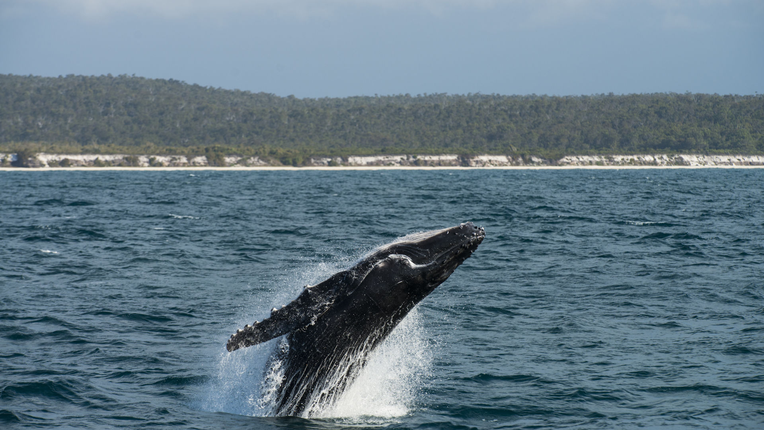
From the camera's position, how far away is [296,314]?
6.79 meters

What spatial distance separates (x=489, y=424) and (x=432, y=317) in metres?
5.28

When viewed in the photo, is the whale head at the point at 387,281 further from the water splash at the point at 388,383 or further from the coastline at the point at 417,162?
the coastline at the point at 417,162

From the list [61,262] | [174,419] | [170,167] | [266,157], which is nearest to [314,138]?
[266,157]

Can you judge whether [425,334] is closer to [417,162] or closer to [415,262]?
[415,262]

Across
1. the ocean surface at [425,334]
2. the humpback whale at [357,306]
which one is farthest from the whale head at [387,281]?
the ocean surface at [425,334]

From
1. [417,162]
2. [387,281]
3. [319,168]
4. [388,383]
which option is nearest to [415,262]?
[387,281]

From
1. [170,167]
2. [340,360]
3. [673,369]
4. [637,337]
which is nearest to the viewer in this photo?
[340,360]

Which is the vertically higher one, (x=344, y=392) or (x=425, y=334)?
(x=344, y=392)

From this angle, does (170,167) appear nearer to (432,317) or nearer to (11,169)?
(11,169)

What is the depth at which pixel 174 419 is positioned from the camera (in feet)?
27.1

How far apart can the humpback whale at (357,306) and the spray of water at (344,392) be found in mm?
247

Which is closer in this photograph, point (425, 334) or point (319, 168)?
point (425, 334)

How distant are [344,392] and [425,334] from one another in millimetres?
4667

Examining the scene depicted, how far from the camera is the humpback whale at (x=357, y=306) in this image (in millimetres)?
6758
